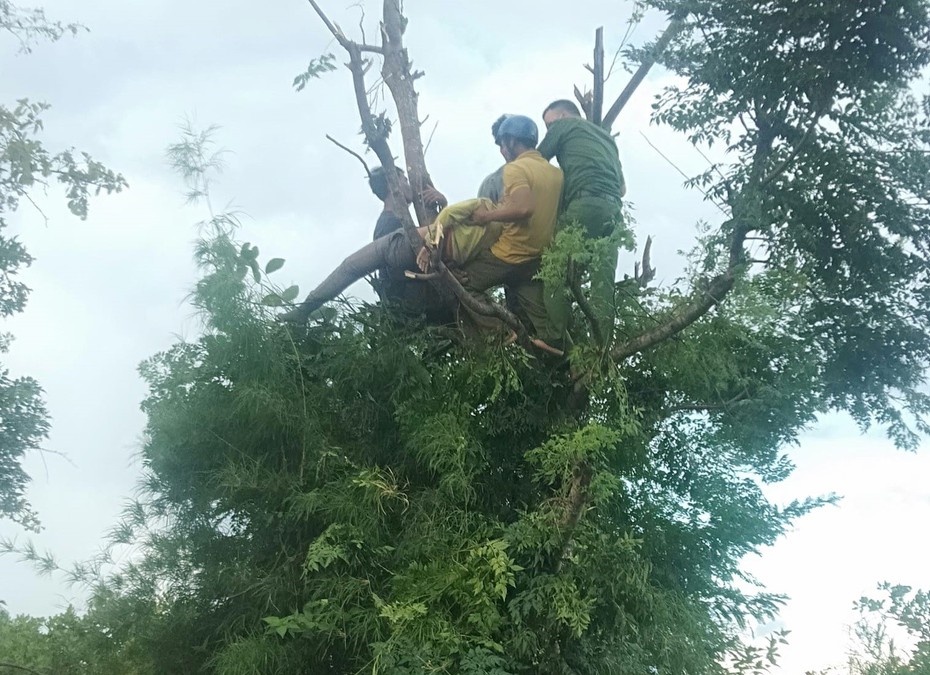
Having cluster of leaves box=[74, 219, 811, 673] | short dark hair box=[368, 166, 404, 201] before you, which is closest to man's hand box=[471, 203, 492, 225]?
cluster of leaves box=[74, 219, 811, 673]

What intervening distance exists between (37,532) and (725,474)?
5364 mm

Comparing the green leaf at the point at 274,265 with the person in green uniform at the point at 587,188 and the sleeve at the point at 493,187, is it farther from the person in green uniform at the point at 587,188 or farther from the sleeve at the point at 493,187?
the person in green uniform at the point at 587,188

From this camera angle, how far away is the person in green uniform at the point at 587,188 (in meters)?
5.62

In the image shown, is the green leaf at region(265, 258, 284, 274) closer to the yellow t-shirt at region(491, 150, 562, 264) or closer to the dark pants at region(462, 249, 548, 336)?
the dark pants at region(462, 249, 548, 336)

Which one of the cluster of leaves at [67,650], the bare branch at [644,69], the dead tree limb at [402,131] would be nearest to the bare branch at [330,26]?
the dead tree limb at [402,131]

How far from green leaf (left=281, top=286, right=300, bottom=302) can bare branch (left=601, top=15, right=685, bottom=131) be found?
246 cm

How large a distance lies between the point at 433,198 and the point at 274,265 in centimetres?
114

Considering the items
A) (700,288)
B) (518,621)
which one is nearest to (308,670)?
(518,621)

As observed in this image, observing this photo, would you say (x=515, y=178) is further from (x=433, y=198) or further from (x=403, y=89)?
(x=403, y=89)

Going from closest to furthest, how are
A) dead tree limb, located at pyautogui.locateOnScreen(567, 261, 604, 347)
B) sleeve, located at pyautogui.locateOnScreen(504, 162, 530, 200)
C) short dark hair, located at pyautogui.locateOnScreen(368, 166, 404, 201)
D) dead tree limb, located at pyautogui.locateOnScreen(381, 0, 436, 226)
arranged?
dead tree limb, located at pyautogui.locateOnScreen(567, 261, 604, 347), sleeve, located at pyautogui.locateOnScreen(504, 162, 530, 200), short dark hair, located at pyautogui.locateOnScreen(368, 166, 404, 201), dead tree limb, located at pyautogui.locateOnScreen(381, 0, 436, 226)

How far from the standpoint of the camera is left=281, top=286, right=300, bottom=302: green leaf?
6380 mm

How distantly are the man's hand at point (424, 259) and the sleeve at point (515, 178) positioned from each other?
1.98ft

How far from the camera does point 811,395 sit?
606 centimetres

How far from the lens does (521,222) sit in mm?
5914
